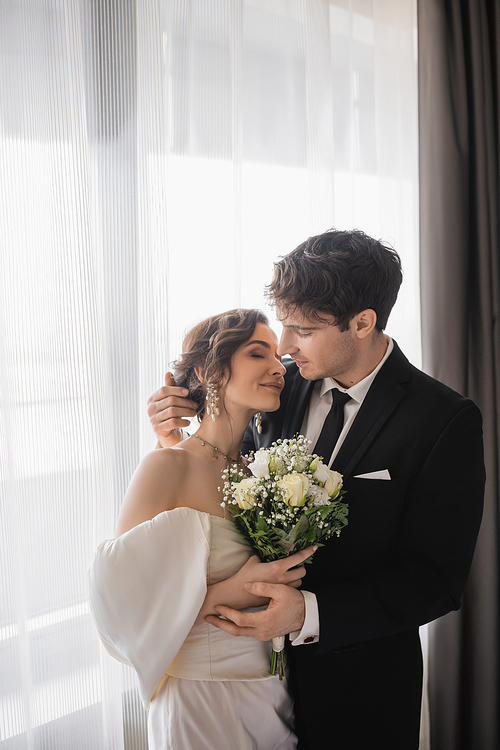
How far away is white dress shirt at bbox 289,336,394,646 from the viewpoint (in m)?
1.45

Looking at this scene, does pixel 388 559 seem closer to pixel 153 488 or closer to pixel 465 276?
pixel 153 488

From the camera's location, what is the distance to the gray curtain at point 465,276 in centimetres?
243

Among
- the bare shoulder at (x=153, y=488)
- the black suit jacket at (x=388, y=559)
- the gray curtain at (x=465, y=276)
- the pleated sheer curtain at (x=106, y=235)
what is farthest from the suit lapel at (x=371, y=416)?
the gray curtain at (x=465, y=276)

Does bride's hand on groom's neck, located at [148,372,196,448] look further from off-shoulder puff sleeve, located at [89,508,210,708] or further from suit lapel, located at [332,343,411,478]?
suit lapel, located at [332,343,411,478]

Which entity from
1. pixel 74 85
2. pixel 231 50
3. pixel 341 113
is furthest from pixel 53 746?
pixel 341 113

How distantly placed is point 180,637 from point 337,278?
108 centimetres

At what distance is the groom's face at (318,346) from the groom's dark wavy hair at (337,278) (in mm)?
23

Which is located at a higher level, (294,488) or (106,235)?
(106,235)

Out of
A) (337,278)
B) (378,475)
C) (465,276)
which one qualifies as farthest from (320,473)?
(465,276)

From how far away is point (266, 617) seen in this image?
1.39 meters

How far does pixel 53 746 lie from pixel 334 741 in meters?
0.86

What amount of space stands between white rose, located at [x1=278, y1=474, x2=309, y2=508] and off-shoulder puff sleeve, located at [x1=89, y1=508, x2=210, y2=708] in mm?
289

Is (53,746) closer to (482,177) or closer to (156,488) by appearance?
(156,488)

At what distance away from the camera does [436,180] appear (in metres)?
2.44
